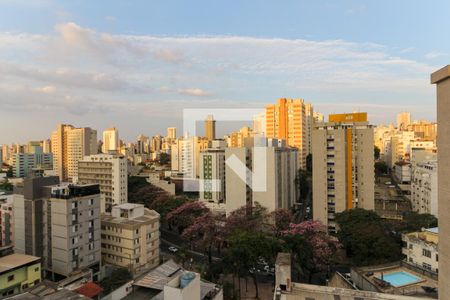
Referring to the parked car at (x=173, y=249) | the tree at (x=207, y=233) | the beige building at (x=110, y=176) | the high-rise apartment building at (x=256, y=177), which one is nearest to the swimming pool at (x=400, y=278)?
the tree at (x=207, y=233)

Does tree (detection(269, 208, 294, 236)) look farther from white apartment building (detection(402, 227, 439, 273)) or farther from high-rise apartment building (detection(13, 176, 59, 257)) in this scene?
high-rise apartment building (detection(13, 176, 59, 257))

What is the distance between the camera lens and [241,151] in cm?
2516

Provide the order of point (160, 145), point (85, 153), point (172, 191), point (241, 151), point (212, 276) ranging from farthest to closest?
point (160, 145), point (85, 153), point (172, 191), point (241, 151), point (212, 276)

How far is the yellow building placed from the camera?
40.5 ft

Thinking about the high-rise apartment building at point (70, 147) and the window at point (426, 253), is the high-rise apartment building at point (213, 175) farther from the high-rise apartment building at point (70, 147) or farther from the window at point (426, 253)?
the high-rise apartment building at point (70, 147)

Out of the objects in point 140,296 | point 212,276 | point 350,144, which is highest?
point 350,144

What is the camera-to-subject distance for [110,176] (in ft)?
95.4

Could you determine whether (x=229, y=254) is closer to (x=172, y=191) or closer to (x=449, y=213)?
(x=449, y=213)

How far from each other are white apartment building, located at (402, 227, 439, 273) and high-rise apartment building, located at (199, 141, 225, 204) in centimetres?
1951

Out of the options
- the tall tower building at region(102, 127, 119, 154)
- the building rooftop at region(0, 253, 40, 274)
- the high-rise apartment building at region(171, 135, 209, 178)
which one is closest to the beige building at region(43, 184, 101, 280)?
the building rooftop at region(0, 253, 40, 274)

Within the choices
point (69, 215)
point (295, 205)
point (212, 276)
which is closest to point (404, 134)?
point (295, 205)

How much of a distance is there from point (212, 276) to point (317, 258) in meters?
4.82

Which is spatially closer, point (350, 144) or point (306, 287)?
point (306, 287)

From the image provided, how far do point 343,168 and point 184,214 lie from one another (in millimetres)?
11551
